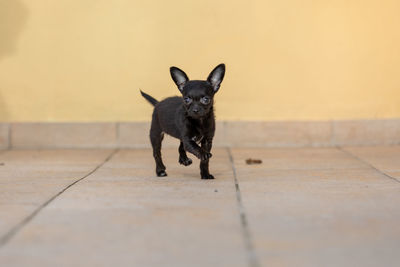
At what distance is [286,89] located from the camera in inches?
337

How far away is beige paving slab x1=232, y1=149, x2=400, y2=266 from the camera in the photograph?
3.17m

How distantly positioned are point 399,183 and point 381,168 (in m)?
0.99

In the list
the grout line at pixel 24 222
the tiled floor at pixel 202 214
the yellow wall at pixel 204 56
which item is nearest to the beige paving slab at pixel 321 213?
the tiled floor at pixel 202 214

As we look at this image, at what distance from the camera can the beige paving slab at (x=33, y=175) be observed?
14.4ft

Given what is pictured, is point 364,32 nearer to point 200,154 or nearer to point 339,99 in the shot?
point 339,99

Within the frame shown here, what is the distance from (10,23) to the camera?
27.8 feet

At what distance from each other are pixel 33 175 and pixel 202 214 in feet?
8.26

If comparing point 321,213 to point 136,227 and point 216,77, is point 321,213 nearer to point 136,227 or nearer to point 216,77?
point 136,227

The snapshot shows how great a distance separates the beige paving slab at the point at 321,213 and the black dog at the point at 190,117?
0.50 meters

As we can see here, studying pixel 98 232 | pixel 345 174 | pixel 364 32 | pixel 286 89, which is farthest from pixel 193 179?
pixel 364 32

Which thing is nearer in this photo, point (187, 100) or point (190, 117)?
point (187, 100)

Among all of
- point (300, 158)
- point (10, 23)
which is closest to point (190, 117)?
point (300, 158)

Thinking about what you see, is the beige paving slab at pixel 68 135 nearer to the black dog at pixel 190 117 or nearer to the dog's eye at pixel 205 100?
the black dog at pixel 190 117

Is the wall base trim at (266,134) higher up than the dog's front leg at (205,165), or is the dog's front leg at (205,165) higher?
the dog's front leg at (205,165)
